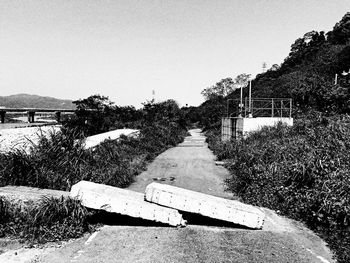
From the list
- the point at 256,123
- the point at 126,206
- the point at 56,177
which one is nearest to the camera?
the point at 126,206

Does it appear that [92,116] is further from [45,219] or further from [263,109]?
[45,219]

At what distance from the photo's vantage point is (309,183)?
802 centimetres

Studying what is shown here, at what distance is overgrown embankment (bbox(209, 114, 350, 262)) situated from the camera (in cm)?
654

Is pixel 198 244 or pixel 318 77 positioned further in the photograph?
pixel 318 77

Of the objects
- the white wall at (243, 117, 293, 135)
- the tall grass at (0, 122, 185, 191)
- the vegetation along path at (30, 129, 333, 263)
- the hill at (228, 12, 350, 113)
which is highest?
the hill at (228, 12, 350, 113)

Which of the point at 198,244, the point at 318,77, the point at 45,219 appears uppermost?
the point at 318,77

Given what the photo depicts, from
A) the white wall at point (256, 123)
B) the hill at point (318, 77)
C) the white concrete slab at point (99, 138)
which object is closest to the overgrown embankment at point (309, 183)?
the white concrete slab at point (99, 138)

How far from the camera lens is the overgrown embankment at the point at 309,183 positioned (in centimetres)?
654

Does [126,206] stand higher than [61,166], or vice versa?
[61,166]

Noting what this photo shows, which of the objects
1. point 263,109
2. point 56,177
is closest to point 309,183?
point 56,177

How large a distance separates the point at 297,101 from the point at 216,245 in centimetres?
2468

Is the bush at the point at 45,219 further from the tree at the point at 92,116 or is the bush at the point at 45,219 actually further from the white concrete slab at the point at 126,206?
the tree at the point at 92,116

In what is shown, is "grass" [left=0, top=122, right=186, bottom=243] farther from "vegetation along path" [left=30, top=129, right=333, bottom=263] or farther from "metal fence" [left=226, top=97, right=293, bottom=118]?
"metal fence" [left=226, top=97, right=293, bottom=118]

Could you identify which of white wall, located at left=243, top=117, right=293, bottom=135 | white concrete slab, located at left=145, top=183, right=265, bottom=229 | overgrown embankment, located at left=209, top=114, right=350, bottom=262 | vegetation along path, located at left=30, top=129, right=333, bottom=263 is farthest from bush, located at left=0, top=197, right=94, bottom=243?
white wall, located at left=243, top=117, right=293, bottom=135
